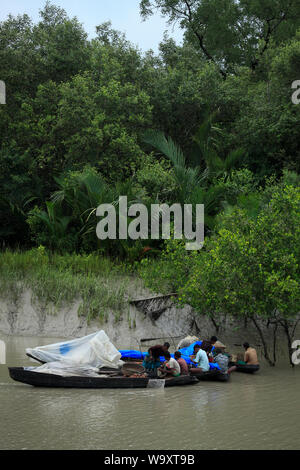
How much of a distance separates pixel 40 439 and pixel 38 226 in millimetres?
16315

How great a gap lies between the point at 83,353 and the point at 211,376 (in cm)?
348

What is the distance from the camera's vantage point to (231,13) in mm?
35844

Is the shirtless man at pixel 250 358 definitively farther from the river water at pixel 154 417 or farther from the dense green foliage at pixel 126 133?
the dense green foliage at pixel 126 133

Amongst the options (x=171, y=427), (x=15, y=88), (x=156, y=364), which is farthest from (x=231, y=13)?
(x=171, y=427)

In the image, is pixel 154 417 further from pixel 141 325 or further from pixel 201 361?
pixel 141 325

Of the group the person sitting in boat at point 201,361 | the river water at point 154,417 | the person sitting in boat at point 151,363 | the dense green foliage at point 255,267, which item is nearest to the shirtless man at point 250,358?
the dense green foliage at point 255,267

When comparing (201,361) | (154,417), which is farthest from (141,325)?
(154,417)

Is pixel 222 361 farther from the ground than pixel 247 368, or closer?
farther from the ground

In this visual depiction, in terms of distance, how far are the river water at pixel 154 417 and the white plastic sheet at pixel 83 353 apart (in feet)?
2.73

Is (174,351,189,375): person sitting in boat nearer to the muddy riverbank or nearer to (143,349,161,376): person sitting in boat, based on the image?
(143,349,161,376): person sitting in boat

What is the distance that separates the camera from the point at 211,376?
1524 centimetres

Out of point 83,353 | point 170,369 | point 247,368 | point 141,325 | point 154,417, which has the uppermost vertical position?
point 141,325

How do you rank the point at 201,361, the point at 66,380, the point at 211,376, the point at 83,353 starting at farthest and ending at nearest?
the point at 201,361, the point at 211,376, the point at 83,353, the point at 66,380
